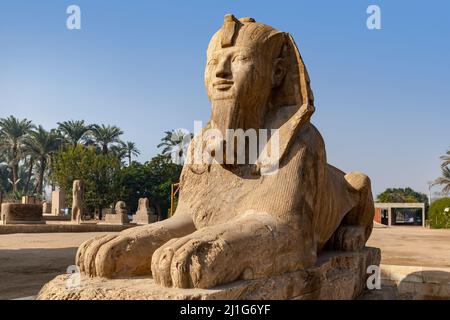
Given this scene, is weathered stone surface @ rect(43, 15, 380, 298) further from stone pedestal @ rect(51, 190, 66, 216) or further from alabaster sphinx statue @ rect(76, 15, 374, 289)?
stone pedestal @ rect(51, 190, 66, 216)

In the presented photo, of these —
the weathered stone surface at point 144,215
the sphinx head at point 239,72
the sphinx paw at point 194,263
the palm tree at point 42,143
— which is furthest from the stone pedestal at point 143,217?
the sphinx paw at point 194,263

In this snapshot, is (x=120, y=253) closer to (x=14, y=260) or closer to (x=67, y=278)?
(x=67, y=278)

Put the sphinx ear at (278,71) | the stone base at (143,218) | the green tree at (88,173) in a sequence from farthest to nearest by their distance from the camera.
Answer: the green tree at (88,173)
the stone base at (143,218)
the sphinx ear at (278,71)

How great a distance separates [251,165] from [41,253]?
6442mm

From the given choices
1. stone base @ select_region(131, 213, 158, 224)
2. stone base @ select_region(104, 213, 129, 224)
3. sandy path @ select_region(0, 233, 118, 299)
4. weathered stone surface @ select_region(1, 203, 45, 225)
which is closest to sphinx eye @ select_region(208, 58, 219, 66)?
sandy path @ select_region(0, 233, 118, 299)

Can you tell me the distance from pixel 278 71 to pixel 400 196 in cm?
5342

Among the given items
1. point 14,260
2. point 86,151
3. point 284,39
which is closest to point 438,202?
point 86,151

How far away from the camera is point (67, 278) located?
225cm

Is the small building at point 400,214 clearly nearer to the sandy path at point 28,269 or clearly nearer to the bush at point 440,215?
the bush at point 440,215

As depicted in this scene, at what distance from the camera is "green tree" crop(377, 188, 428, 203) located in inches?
1825

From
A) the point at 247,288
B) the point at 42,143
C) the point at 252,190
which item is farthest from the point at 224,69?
the point at 42,143

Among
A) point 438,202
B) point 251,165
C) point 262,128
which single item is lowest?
point 438,202

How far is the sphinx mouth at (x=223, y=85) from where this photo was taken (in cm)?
266

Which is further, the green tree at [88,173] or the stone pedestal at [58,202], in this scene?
the green tree at [88,173]
